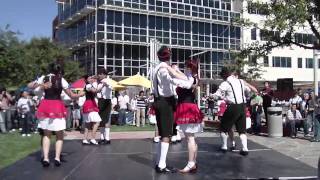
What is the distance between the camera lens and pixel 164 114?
8852 mm

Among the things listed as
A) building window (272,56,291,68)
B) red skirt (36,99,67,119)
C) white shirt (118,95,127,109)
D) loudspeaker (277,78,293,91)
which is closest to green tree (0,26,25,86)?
white shirt (118,95,127,109)

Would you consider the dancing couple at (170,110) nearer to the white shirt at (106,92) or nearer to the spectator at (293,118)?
the white shirt at (106,92)

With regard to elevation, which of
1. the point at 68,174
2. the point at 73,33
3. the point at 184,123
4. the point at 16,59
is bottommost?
the point at 68,174

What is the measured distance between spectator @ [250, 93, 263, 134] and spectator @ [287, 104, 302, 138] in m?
1.01

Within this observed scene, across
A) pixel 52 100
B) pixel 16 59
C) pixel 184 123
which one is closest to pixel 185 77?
pixel 184 123

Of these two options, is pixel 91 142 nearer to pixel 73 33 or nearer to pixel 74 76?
pixel 74 76

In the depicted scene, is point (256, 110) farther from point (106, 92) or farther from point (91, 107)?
point (91, 107)

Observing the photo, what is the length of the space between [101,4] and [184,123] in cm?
4347

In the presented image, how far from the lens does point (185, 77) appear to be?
8.83m

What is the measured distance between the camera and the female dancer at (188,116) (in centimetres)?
873

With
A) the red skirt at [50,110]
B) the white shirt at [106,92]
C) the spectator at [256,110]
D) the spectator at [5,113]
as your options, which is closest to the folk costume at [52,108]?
the red skirt at [50,110]

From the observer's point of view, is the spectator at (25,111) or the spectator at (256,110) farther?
the spectator at (25,111)

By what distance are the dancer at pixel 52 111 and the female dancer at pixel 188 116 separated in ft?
7.26

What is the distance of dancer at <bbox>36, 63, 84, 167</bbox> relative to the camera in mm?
9328
